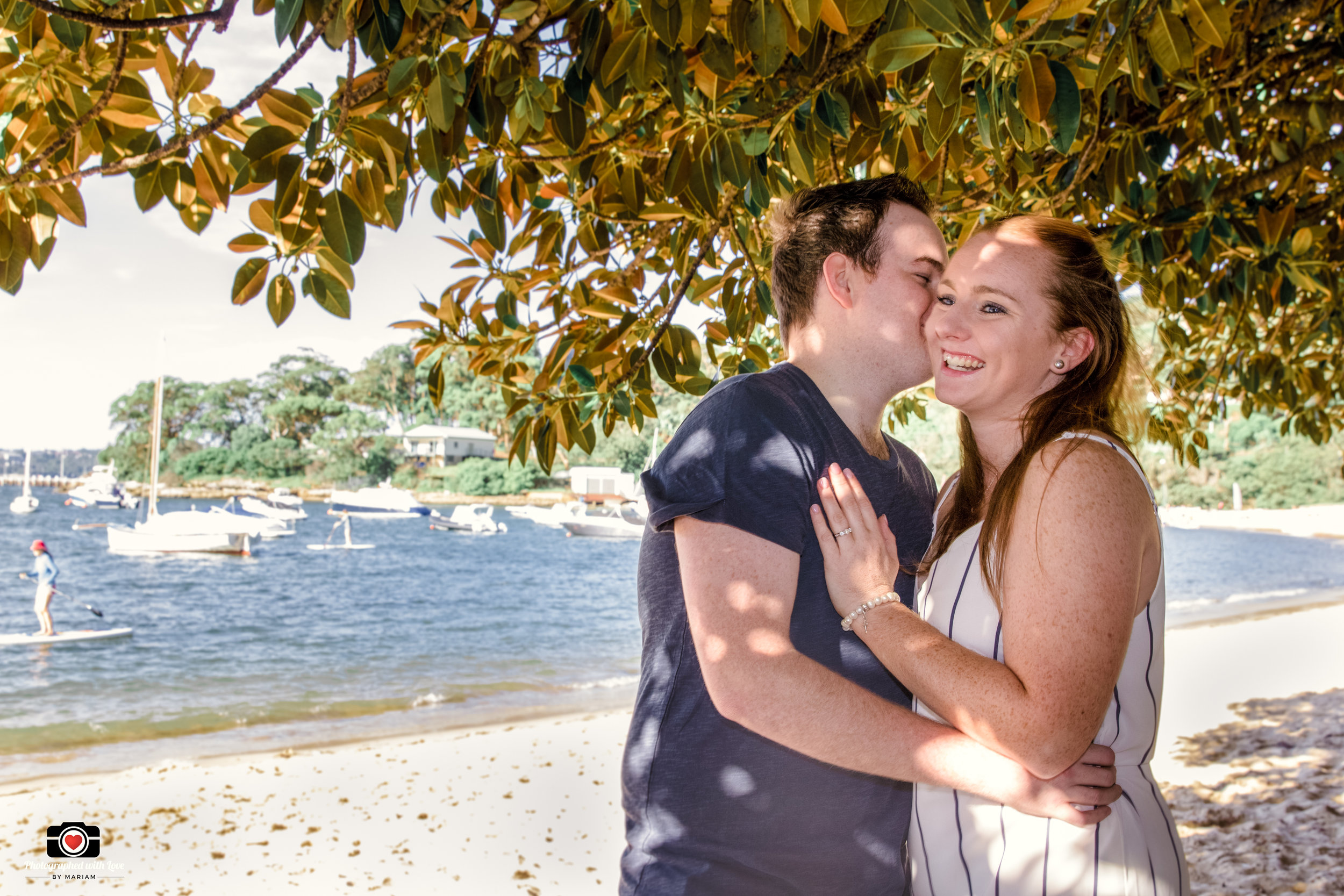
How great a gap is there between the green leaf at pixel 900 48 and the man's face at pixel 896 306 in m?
0.48

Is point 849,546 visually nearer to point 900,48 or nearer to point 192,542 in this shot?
point 900,48

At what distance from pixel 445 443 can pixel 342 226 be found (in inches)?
2200

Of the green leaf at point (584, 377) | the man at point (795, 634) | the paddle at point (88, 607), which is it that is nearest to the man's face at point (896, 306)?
the man at point (795, 634)

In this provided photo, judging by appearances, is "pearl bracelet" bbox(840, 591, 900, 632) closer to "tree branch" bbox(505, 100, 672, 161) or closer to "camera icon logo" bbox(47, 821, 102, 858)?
"tree branch" bbox(505, 100, 672, 161)

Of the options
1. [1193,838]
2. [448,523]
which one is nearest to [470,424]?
[448,523]

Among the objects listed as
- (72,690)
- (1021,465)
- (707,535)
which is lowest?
(72,690)

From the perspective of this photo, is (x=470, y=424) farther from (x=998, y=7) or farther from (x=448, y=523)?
(x=998, y=7)

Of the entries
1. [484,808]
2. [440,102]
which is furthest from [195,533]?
[440,102]

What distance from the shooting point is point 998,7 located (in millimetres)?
1112

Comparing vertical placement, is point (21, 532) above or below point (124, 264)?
below

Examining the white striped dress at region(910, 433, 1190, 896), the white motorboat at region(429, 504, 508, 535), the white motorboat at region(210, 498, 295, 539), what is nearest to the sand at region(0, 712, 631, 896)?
the white striped dress at region(910, 433, 1190, 896)

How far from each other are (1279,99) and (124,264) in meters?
77.2

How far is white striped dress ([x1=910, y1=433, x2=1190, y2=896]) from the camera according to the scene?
132cm

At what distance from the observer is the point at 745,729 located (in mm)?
1393
